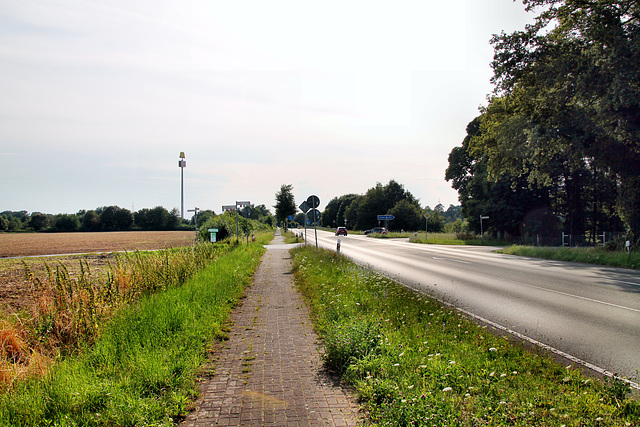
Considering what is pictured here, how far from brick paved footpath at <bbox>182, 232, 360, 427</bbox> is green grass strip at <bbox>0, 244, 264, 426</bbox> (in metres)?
0.27

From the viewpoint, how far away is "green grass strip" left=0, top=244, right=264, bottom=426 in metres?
3.40

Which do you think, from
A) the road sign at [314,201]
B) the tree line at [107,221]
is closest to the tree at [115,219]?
the tree line at [107,221]

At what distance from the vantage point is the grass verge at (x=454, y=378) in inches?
128

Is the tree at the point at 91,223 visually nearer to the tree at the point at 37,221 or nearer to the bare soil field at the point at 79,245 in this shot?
the tree at the point at 37,221

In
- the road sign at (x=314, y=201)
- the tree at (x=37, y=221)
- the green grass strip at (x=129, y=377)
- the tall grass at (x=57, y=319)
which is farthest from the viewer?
the tree at (x=37, y=221)

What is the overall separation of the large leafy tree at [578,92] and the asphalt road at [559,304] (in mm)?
7012

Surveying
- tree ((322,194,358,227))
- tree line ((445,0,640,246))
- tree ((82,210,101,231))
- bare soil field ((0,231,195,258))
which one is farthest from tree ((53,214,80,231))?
tree line ((445,0,640,246))

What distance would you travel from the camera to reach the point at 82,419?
3.31 m

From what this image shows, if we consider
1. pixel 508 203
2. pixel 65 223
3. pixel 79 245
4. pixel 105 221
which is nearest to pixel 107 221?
pixel 105 221

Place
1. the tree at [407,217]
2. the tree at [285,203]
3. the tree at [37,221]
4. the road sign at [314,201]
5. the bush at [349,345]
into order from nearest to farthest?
the bush at [349,345] → the road sign at [314,201] → the tree at [285,203] → the tree at [407,217] → the tree at [37,221]

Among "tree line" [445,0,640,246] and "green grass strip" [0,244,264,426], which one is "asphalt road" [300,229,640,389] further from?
"tree line" [445,0,640,246]

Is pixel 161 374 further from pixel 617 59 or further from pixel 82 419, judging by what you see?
pixel 617 59

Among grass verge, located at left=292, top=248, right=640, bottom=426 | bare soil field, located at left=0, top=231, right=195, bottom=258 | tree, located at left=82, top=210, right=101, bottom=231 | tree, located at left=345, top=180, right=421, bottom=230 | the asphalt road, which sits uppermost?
tree, located at left=345, top=180, right=421, bottom=230

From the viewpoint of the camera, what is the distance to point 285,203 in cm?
6019
